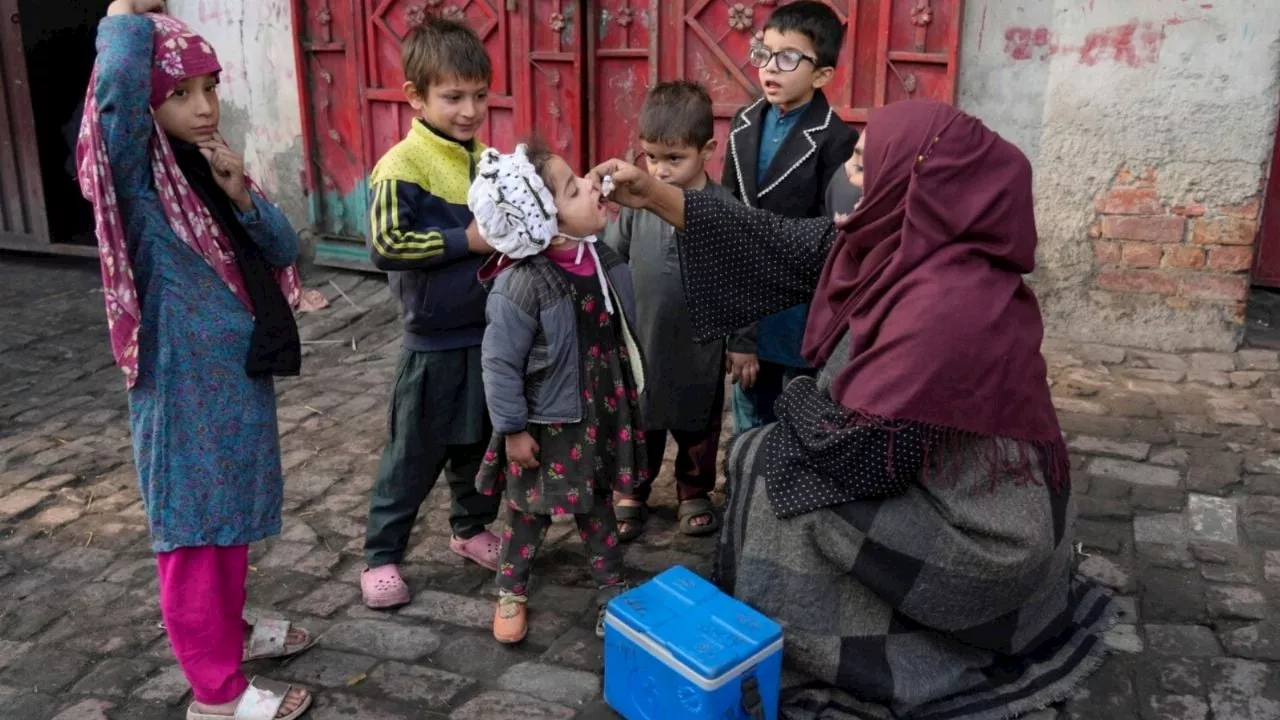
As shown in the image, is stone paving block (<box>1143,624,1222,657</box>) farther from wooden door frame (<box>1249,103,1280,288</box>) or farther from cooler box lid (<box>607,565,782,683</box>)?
wooden door frame (<box>1249,103,1280,288</box>)

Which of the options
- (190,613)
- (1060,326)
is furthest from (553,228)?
(1060,326)

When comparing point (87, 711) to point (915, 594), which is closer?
point (915, 594)

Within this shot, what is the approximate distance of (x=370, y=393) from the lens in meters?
5.41

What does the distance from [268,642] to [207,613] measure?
429 mm

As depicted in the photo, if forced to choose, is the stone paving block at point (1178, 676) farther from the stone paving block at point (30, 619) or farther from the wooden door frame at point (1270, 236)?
the wooden door frame at point (1270, 236)

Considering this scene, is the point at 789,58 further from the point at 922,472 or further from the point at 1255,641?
the point at 1255,641

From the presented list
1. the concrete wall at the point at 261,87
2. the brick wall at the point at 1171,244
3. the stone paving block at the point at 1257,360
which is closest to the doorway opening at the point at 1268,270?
the stone paving block at the point at 1257,360

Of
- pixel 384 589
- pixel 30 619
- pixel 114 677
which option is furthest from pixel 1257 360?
pixel 30 619

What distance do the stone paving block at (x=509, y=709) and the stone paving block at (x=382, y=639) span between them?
315 millimetres

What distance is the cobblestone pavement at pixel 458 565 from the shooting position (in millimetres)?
2977

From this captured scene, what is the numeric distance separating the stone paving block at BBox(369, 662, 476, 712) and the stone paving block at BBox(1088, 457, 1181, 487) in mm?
2637

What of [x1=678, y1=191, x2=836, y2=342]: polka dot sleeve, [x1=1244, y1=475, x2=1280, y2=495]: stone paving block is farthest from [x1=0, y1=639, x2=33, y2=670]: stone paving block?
[x1=1244, y1=475, x2=1280, y2=495]: stone paving block

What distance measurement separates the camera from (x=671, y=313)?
366 centimetres

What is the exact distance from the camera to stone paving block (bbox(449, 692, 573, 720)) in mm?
2871
